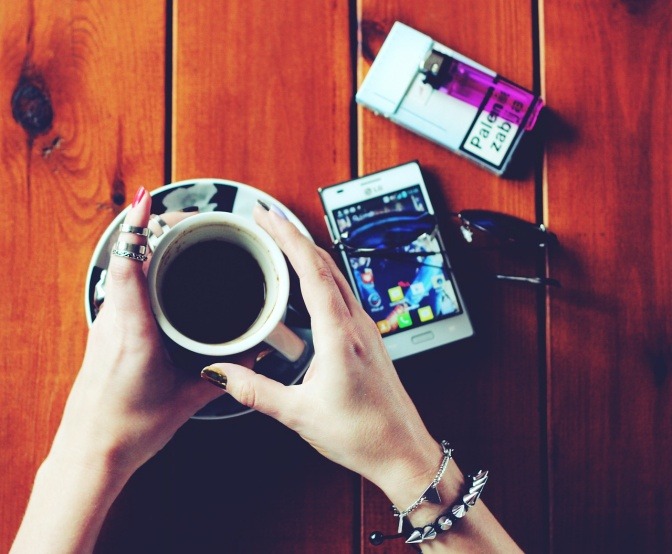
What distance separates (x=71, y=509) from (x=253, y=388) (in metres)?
0.24

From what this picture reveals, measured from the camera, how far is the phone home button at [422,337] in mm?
752

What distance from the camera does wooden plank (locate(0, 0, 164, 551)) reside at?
74 cm

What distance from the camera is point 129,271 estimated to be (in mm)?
587

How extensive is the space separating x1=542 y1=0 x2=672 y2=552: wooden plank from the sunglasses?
0.05 m

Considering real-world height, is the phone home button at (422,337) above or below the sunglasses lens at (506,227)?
below

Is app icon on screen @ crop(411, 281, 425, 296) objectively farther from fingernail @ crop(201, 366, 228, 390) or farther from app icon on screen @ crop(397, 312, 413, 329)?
fingernail @ crop(201, 366, 228, 390)

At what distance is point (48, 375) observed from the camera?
0.74 meters

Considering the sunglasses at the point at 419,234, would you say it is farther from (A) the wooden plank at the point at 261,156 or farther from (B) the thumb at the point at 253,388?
(B) the thumb at the point at 253,388

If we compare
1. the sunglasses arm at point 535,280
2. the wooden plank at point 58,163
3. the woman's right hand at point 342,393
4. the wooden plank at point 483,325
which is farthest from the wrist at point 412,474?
the wooden plank at point 58,163

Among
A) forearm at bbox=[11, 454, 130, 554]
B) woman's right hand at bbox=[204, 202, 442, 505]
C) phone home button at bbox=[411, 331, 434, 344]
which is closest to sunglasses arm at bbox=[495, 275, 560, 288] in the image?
phone home button at bbox=[411, 331, 434, 344]

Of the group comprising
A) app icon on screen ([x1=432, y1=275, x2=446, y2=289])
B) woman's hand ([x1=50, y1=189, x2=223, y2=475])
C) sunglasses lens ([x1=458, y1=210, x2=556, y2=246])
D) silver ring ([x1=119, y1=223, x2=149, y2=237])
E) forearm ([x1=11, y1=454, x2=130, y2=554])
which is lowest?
forearm ([x1=11, y1=454, x2=130, y2=554])

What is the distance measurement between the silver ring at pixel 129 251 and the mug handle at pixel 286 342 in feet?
0.44

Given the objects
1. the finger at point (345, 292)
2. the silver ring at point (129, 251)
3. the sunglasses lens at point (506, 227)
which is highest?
the silver ring at point (129, 251)

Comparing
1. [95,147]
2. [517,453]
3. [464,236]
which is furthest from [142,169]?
[517,453]
